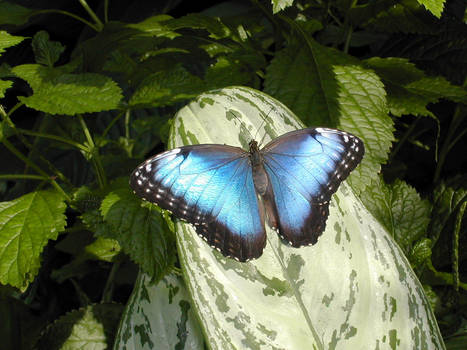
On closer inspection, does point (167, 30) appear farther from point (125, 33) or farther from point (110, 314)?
point (110, 314)

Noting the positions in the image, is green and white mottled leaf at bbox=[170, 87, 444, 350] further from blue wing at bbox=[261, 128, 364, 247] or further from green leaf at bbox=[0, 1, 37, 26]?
green leaf at bbox=[0, 1, 37, 26]

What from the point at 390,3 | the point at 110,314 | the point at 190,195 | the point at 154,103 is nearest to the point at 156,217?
the point at 190,195

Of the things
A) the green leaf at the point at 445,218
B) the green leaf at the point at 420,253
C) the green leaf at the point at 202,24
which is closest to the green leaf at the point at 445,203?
the green leaf at the point at 445,218

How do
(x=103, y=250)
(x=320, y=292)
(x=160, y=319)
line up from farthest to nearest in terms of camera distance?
1. (x=103, y=250)
2. (x=160, y=319)
3. (x=320, y=292)

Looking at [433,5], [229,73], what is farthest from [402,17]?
[229,73]

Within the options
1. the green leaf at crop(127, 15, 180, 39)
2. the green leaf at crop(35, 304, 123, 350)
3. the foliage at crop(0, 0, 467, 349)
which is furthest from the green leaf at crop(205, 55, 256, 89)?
the green leaf at crop(35, 304, 123, 350)

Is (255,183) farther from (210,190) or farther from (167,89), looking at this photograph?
(167,89)
